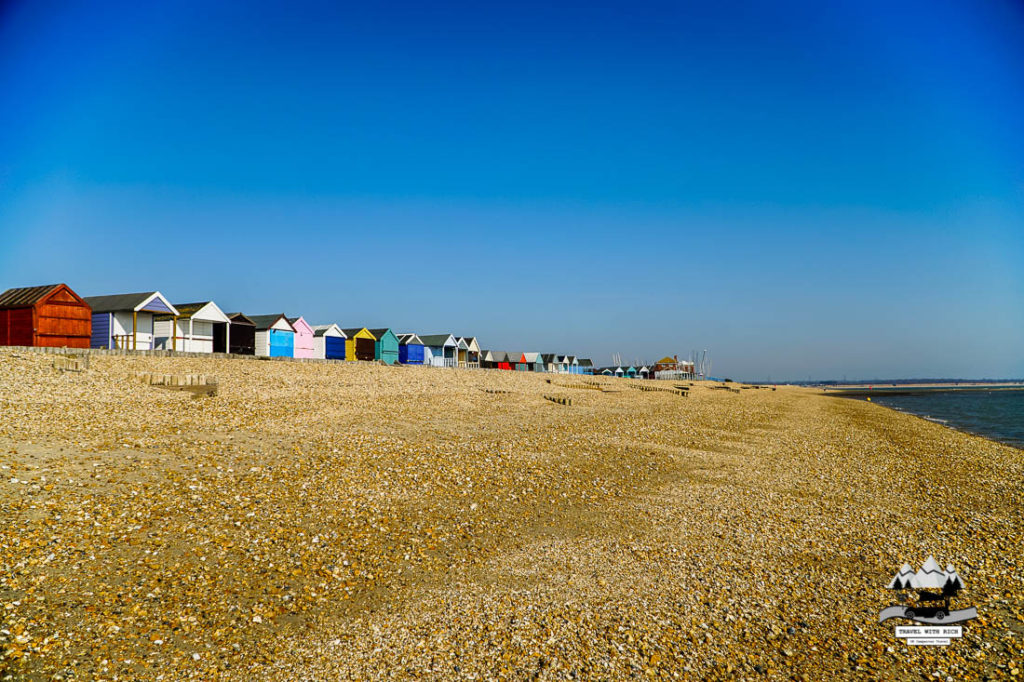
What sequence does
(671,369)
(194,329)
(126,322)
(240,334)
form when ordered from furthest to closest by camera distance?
1. (671,369)
2. (240,334)
3. (194,329)
4. (126,322)

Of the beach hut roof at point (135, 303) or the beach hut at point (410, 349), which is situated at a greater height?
the beach hut roof at point (135, 303)

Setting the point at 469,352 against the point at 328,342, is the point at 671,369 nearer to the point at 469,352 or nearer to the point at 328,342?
the point at 469,352

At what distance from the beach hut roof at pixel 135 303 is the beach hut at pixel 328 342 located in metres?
20.9

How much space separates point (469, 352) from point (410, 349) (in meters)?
15.8

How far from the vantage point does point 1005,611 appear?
314 inches

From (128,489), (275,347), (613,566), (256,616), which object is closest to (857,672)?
(613,566)

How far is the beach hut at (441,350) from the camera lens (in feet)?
245

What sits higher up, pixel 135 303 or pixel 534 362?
pixel 135 303

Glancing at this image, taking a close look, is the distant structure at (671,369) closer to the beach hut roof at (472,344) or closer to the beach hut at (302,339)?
the beach hut roof at (472,344)

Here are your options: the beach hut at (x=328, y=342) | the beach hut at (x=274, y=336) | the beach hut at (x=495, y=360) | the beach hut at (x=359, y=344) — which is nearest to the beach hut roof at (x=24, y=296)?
the beach hut at (x=274, y=336)

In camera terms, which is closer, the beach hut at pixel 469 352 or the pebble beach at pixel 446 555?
the pebble beach at pixel 446 555

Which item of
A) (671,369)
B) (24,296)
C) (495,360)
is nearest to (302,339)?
(24,296)

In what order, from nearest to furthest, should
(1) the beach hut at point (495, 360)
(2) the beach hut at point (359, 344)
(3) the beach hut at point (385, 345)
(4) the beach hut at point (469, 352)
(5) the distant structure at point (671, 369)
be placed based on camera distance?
(2) the beach hut at point (359, 344) → (3) the beach hut at point (385, 345) → (4) the beach hut at point (469, 352) → (1) the beach hut at point (495, 360) → (5) the distant structure at point (671, 369)

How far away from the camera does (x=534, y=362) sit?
108 metres
